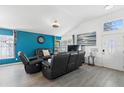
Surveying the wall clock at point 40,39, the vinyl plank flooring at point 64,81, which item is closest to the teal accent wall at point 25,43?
the wall clock at point 40,39

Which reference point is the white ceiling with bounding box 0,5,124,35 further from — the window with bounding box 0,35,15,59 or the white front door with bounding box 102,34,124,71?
the white front door with bounding box 102,34,124,71

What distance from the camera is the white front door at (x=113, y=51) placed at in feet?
13.4

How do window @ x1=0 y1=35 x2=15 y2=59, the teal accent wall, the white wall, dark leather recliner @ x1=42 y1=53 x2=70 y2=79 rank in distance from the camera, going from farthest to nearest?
the teal accent wall → window @ x1=0 y1=35 x2=15 y2=59 → the white wall → dark leather recliner @ x1=42 y1=53 x2=70 y2=79

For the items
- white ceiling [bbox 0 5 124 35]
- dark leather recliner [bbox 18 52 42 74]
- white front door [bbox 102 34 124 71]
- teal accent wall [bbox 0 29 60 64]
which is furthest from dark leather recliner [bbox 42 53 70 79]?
teal accent wall [bbox 0 29 60 64]

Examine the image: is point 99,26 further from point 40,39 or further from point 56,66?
point 40,39

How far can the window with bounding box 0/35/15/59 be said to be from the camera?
492 centimetres

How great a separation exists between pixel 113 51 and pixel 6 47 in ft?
19.8

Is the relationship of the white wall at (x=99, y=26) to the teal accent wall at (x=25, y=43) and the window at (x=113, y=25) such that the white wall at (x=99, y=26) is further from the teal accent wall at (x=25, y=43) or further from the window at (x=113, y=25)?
the teal accent wall at (x=25, y=43)

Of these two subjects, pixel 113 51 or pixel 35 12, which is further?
pixel 113 51

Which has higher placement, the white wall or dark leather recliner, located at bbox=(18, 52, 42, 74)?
the white wall

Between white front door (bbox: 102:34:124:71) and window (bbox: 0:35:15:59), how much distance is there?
5.50 meters

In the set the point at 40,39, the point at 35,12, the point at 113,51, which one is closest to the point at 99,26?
the point at 113,51

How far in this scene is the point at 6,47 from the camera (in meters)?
5.12

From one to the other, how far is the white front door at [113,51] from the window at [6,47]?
5.50 m
